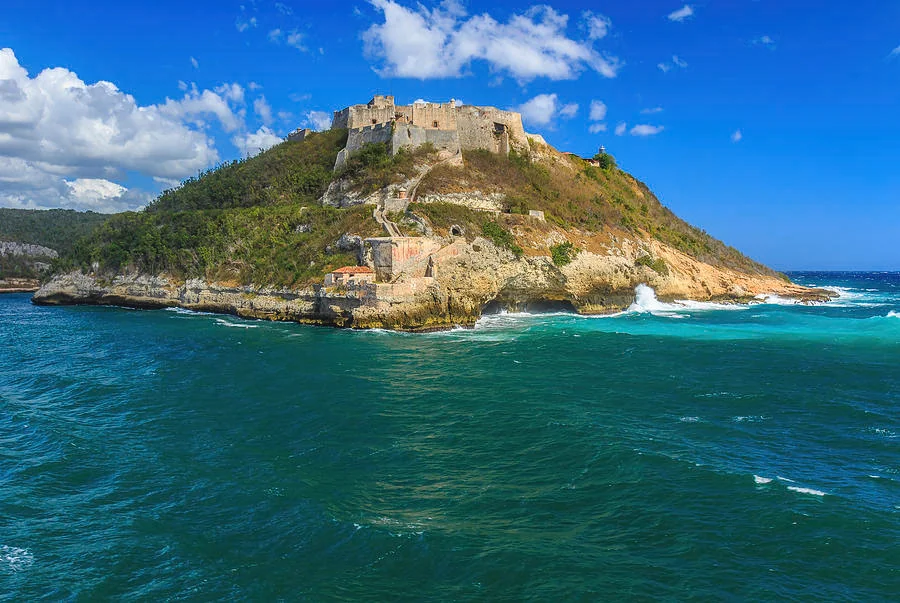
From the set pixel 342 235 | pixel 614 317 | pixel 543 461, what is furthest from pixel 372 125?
pixel 543 461

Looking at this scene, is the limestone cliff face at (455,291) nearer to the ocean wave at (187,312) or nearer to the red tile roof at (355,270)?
the ocean wave at (187,312)

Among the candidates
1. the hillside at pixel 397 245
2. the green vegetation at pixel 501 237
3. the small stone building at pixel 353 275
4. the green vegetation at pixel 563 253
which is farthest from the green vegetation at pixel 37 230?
the green vegetation at pixel 563 253

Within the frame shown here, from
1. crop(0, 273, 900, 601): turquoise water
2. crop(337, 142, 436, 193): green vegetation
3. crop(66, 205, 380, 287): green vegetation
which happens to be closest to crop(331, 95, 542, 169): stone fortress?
crop(337, 142, 436, 193): green vegetation

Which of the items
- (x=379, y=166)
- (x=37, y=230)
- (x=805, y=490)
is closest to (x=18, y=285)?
(x=37, y=230)

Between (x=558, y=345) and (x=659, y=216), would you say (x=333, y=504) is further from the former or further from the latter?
(x=659, y=216)

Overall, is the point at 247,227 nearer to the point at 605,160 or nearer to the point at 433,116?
the point at 433,116
